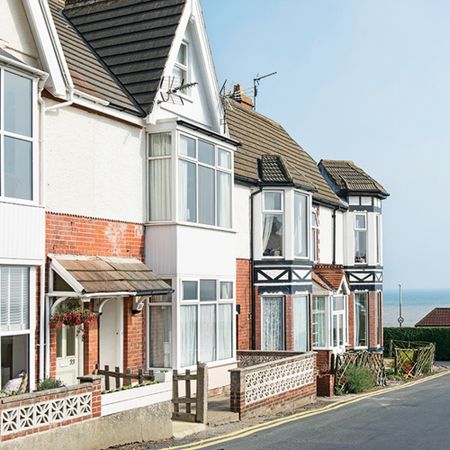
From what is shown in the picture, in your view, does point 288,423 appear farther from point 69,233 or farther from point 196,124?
point 196,124

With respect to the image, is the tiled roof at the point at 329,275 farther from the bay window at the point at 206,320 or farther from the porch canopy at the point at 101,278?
the porch canopy at the point at 101,278

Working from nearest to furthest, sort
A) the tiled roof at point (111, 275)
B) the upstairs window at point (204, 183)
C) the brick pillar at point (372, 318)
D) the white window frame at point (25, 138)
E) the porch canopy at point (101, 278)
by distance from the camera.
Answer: the white window frame at point (25, 138), the porch canopy at point (101, 278), the tiled roof at point (111, 275), the upstairs window at point (204, 183), the brick pillar at point (372, 318)

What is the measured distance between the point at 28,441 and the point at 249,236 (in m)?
14.3

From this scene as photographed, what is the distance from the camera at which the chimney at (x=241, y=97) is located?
32031 millimetres

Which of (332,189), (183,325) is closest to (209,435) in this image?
(183,325)

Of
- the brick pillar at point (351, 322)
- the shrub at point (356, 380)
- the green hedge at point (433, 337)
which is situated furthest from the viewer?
the green hedge at point (433, 337)

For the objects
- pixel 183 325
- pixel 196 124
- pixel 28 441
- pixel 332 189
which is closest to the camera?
pixel 28 441

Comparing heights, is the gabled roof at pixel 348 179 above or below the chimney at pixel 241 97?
below

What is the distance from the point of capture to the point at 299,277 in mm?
25969

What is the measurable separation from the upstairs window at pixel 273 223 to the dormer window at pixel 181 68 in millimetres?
6407

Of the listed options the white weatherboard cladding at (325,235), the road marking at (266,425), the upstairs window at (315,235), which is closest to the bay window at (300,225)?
the upstairs window at (315,235)

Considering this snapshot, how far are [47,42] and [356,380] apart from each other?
48.2 ft

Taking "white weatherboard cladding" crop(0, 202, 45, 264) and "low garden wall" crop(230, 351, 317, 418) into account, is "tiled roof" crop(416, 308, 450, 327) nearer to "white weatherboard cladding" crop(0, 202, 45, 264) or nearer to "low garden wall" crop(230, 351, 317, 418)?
"low garden wall" crop(230, 351, 317, 418)

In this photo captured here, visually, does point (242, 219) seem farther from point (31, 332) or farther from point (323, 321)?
point (31, 332)
